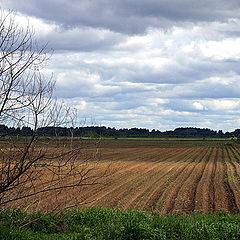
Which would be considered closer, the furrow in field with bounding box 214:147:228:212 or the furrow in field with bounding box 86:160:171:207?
the furrow in field with bounding box 214:147:228:212

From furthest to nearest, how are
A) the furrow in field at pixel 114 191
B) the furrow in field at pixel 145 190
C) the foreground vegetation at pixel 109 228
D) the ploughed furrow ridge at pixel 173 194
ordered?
the furrow in field at pixel 114 191 < the furrow in field at pixel 145 190 < the ploughed furrow ridge at pixel 173 194 < the foreground vegetation at pixel 109 228

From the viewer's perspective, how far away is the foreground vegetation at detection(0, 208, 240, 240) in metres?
7.41

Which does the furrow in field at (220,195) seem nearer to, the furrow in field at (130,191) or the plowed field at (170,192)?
the plowed field at (170,192)

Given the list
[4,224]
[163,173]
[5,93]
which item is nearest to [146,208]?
[4,224]

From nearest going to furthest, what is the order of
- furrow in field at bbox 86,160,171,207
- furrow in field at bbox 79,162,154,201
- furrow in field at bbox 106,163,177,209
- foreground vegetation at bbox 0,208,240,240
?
foreground vegetation at bbox 0,208,240,240 → furrow in field at bbox 106,163,177,209 → furrow in field at bbox 86,160,171,207 → furrow in field at bbox 79,162,154,201

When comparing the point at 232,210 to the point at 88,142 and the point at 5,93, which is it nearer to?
the point at 88,142

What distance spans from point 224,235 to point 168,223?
4.64ft

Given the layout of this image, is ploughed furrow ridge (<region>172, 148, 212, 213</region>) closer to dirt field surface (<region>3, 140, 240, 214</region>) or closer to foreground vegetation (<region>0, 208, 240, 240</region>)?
dirt field surface (<region>3, 140, 240, 214</region>)

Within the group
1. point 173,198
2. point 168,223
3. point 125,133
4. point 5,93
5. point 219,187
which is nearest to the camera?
point 5,93

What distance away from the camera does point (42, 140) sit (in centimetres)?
819

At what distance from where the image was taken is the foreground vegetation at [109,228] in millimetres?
7414

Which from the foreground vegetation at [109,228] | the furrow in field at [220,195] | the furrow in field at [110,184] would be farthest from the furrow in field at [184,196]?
the foreground vegetation at [109,228]

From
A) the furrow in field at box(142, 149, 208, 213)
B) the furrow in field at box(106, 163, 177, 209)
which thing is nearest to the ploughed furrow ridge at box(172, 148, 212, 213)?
the furrow in field at box(142, 149, 208, 213)

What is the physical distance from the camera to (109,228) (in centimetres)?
764
